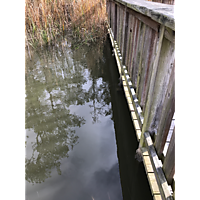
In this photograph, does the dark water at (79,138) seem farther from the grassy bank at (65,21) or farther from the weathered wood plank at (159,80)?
the grassy bank at (65,21)

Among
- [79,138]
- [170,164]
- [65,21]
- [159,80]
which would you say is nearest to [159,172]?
[170,164]

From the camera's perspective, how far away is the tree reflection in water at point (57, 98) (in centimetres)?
226

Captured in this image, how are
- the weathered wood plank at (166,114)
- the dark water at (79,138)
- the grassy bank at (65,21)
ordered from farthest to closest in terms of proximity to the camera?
the grassy bank at (65,21)
the dark water at (79,138)
the weathered wood plank at (166,114)

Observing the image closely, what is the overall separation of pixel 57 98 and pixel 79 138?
1.17 meters

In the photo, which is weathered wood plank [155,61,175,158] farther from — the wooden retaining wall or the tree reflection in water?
the tree reflection in water

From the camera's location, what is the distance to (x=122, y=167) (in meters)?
2.05

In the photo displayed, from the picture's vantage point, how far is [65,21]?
5.59 m

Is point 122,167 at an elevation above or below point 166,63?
below

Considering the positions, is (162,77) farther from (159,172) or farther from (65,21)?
(65,21)

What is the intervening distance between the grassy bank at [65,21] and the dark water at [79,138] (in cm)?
141

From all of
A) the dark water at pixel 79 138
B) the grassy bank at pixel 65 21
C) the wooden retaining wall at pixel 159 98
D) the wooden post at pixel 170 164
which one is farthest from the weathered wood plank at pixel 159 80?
the grassy bank at pixel 65 21
